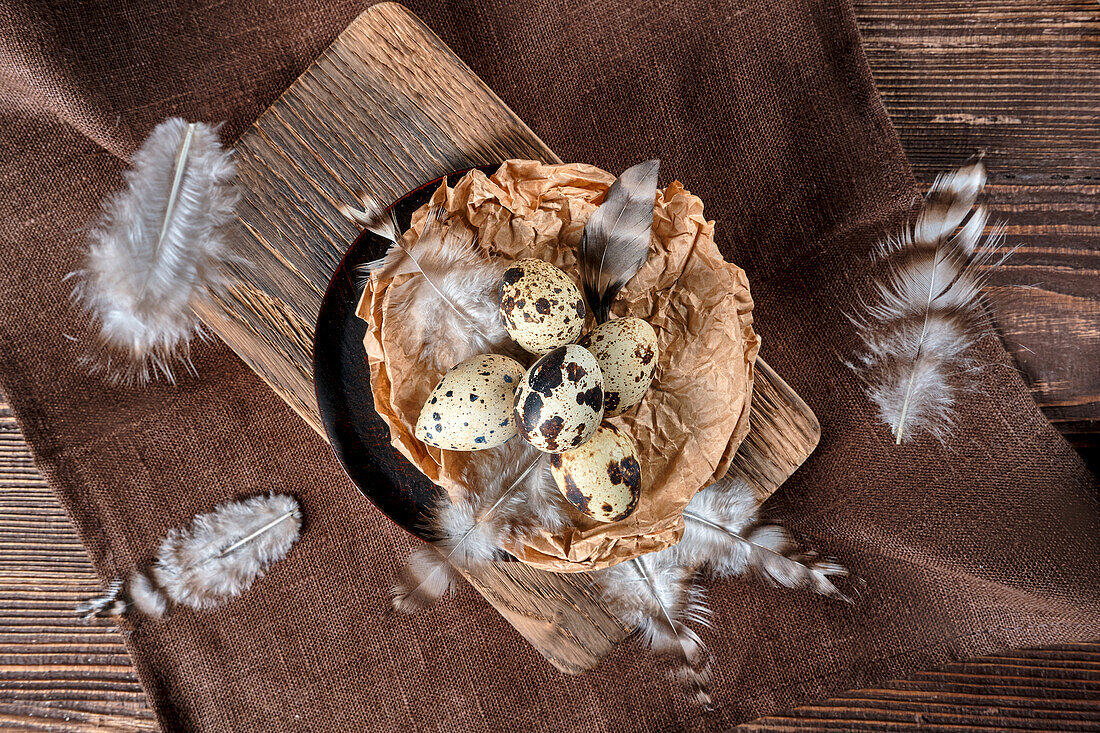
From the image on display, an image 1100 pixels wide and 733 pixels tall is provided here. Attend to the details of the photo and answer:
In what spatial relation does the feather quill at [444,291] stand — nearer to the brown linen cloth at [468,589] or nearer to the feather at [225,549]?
the brown linen cloth at [468,589]

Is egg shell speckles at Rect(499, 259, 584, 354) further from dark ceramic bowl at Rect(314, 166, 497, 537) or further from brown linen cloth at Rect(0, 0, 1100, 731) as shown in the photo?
brown linen cloth at Rect(0, 0, 1100, 731)

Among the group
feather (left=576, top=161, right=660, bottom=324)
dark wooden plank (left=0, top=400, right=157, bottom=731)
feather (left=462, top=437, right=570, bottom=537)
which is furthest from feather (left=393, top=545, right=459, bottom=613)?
dark wooden plank (left=0, top=400, right=157, bottom=731)

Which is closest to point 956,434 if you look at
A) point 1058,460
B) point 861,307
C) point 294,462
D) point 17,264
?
point 1058,460

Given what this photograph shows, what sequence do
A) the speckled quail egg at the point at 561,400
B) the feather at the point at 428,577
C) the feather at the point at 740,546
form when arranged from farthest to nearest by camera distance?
1. the feather at the point at 740,546
2. the feather at the point at 428,577
3. the speckled quail egg at the point at 561,400

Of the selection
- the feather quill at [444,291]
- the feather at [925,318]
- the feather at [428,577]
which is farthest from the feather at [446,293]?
the feather at [925,318]

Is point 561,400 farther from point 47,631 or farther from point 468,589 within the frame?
point 47,631

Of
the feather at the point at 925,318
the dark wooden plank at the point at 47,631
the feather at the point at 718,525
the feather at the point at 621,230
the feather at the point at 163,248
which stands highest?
the feather at the point at 925,318
